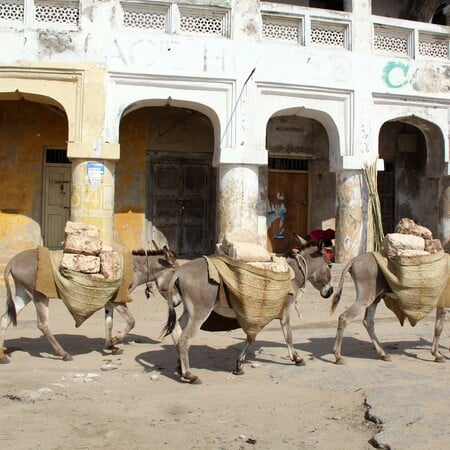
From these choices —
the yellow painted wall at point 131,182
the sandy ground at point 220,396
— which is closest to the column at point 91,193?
the yellow painted wall at point 131,182

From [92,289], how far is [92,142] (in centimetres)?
545

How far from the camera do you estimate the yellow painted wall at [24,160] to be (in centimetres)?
1393

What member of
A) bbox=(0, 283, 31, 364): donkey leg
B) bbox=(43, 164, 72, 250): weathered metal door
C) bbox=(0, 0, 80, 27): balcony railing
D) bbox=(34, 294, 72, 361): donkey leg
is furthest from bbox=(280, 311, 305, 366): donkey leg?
bbox=(43, 164, 72, 250): weathered metal door

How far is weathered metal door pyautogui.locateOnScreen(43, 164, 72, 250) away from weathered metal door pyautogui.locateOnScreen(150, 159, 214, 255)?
2022 mm

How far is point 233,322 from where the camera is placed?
656cm

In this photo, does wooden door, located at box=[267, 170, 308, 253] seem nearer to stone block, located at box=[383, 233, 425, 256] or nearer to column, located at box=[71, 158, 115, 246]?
column, located at box=[71, 158, 115, 246]

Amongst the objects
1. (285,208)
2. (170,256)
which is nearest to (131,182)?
(285,208)

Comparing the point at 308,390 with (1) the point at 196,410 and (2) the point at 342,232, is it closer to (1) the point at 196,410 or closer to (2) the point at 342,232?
(1) the point at 196,410

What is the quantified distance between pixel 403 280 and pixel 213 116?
6565 millimetres

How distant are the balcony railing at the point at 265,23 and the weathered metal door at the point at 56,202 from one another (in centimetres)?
391

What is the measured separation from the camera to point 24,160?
1404 centimetres

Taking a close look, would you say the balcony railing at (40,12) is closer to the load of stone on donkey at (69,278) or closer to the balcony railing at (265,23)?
the balcony railing at (265,23)

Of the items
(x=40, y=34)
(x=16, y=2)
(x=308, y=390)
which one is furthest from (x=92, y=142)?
(x=308, y=390)

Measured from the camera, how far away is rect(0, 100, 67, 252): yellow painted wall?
548 inches
